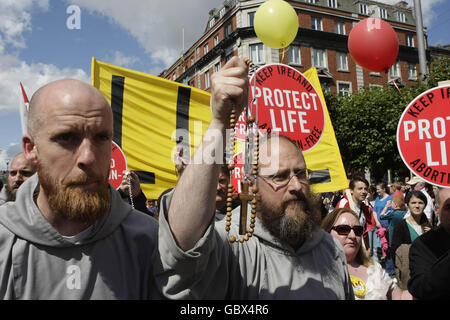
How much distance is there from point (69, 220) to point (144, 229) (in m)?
0.28

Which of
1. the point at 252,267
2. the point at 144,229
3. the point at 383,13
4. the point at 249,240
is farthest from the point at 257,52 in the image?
the point at 144,229

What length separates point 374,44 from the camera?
4.39 meters

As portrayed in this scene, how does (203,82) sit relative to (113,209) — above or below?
above

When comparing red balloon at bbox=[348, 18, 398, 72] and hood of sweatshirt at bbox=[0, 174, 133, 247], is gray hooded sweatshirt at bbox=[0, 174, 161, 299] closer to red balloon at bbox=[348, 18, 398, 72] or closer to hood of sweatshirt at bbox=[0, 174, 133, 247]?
hood of sweatshirt at bbox=[0, 174, 133, 247]

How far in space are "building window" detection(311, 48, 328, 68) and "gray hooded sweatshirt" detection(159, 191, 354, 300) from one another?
28.9 m

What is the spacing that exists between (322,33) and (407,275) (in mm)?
28345

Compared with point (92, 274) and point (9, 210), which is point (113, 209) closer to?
point (92, 274)

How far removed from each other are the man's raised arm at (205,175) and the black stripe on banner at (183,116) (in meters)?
3.55

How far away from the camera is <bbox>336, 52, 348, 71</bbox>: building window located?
29.9m

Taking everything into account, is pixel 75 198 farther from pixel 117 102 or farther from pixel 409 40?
pixel 409 40

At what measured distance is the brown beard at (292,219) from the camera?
176 cm

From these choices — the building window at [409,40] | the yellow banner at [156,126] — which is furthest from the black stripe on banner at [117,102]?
the building window at [409,40]
